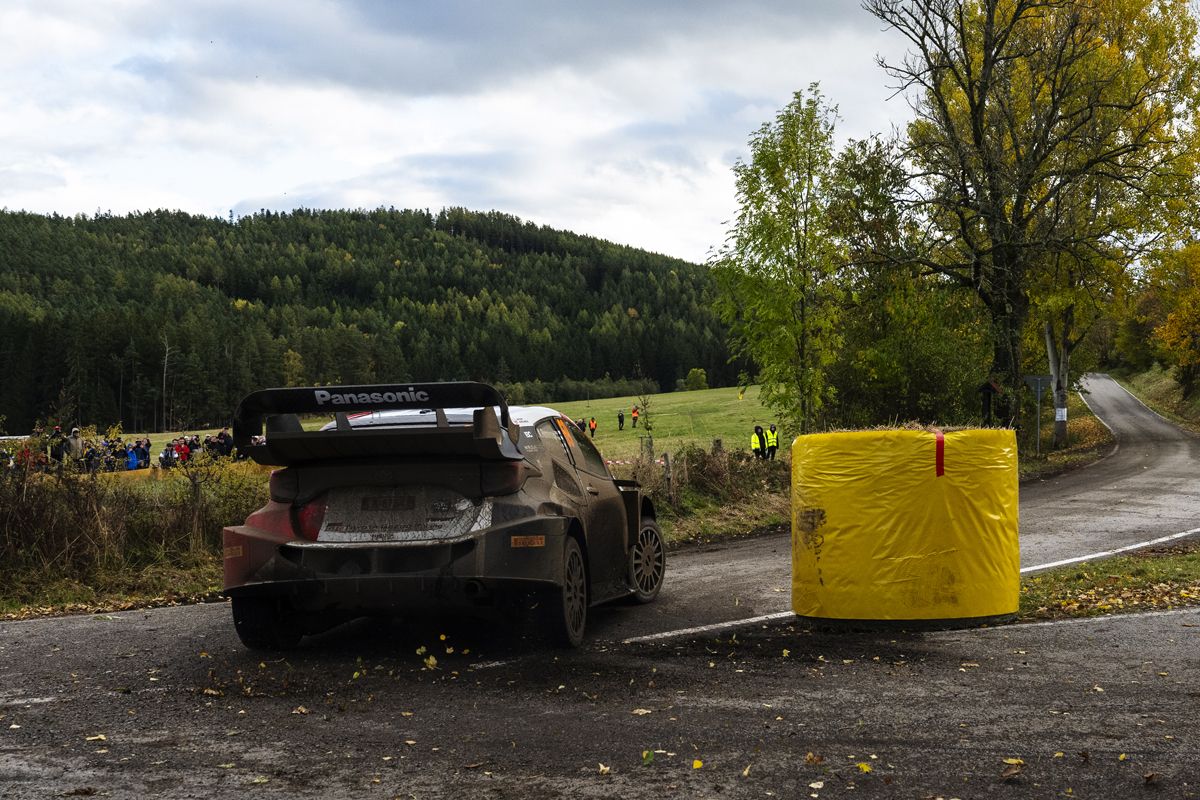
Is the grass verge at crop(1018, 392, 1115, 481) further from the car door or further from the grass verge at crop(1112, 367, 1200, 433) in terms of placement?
the car door

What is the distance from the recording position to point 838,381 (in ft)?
96.0

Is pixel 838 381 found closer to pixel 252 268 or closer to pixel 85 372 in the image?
pixel 85 372

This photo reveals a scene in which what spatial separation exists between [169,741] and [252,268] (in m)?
183

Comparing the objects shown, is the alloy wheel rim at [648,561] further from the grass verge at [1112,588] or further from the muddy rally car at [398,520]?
the grass verge at [1112,588]

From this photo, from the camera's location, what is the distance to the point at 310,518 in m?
7.46

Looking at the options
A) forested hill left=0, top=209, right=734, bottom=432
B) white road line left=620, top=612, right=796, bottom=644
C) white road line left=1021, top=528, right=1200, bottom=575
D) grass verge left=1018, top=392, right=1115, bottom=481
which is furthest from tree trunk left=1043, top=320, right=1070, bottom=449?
forested hill left=0, top=209, right=734, bottom=432

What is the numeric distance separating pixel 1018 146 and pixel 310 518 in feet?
94.6

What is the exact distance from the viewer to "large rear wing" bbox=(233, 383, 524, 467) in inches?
277

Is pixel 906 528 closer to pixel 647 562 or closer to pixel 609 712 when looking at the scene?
pixel 647 562

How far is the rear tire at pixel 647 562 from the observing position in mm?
9656

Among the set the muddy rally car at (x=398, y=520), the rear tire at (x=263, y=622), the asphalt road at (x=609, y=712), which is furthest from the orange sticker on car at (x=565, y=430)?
the rear tire at (x=263, y=622)

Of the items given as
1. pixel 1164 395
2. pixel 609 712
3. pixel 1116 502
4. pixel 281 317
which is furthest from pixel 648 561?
pixel 281 317

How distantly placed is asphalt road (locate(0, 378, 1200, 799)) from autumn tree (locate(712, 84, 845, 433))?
16317 mm

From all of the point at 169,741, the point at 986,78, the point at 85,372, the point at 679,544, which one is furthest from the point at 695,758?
the point at 85,372
